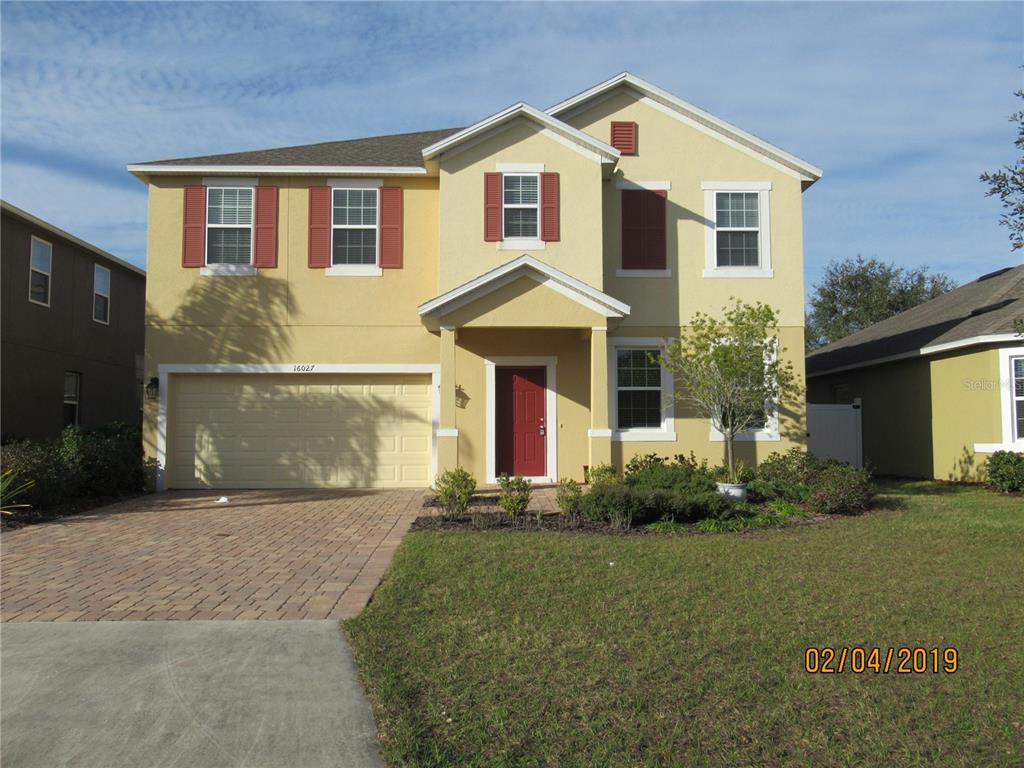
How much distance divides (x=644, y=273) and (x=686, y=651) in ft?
36.0

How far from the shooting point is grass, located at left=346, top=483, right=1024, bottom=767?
13.4 feet

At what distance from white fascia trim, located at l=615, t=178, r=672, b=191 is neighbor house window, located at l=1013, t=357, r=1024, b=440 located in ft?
25.0

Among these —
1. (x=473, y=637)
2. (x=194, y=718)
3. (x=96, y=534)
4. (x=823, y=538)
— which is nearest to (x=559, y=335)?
(x=823, y=538)

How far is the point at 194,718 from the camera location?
4.42m

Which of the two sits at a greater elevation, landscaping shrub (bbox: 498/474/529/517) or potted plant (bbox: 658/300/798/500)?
potted plant (bbox: 658/300/798/500)

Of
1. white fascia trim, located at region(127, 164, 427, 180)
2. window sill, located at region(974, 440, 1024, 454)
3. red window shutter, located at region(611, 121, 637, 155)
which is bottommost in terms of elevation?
window sill, located at region(974, 440, 1024, 454)

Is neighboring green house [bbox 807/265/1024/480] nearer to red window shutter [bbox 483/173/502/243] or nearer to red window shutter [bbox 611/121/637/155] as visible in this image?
red window shutter [bbox 611/121/637/155]

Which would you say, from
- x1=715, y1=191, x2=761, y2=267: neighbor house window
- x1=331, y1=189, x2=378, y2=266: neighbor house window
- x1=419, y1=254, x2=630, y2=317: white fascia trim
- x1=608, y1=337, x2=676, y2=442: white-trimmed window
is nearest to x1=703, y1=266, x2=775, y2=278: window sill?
x1=715, y1=191, x2=761, y2=267: neighbor house window

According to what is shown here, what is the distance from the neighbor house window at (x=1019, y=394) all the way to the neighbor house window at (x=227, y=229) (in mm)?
15207

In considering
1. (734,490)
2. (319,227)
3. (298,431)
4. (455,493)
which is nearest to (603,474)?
(734,490)

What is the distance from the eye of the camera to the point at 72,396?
19672 mm

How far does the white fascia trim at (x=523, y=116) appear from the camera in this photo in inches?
568

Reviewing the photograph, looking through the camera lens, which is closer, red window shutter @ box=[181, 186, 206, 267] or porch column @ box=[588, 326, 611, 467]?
porch column @ box=[588, 326, 611, 467]

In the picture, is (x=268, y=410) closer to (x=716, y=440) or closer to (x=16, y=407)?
(x=16, y=407)
